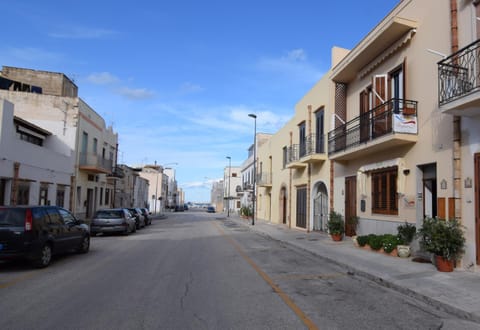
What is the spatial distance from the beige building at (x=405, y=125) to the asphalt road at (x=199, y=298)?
12.2ft

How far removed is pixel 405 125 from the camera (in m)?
11.7

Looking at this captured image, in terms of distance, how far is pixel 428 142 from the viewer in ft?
36.5

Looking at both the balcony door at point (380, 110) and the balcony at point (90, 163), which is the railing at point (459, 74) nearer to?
the balcony door at point (380, 110)

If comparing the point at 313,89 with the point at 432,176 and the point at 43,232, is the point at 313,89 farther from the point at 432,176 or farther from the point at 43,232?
the point at 43,232

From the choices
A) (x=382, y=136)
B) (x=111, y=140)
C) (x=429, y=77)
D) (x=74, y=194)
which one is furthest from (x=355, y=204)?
(x=111, y=140)

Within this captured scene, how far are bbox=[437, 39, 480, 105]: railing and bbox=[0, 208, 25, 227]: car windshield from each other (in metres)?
→ 11.3

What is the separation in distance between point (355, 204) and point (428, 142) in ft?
19.0

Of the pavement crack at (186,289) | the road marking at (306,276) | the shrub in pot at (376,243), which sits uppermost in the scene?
the shrub in pot at (376,243)

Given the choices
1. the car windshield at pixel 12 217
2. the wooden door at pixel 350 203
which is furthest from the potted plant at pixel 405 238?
the car windshield at pixel 12 217

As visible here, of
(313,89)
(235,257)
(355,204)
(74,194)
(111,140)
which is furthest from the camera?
(111,140)

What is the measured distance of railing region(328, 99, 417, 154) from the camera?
11.7 metres

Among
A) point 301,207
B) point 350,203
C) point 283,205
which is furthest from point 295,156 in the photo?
point 350,203

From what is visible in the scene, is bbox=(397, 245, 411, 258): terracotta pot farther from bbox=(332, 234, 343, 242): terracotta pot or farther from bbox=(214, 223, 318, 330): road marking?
bbox=(332, 234, 343, 242): terracotta pot

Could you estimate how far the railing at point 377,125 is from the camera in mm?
11688
